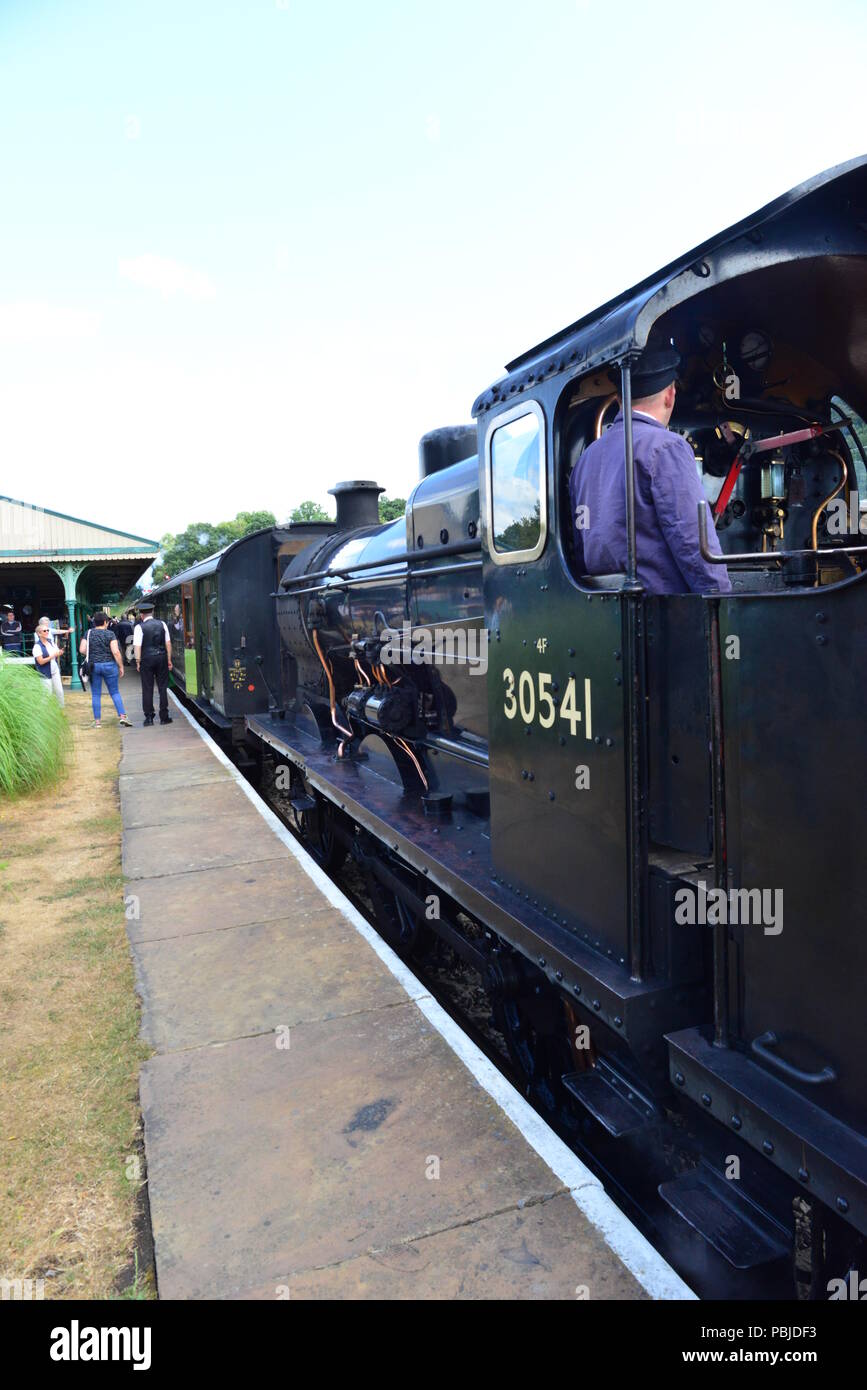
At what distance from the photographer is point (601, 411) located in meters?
2.81

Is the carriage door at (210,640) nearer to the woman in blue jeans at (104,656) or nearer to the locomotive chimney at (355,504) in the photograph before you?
the woman in blue jeans at (104,656)

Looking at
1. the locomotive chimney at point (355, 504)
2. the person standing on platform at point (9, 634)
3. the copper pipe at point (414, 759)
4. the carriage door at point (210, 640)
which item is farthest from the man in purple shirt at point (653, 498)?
the person standing on platform at point (9, 634)

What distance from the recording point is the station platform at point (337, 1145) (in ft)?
7.29

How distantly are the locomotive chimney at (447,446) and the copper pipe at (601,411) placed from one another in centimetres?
260

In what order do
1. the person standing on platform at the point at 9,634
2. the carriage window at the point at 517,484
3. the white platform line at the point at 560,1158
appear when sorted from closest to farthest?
1. the white platform line at the point at 560,1158
2. the carriage window at the point at 517,484
3. the person standing on platform at the point at 9,634

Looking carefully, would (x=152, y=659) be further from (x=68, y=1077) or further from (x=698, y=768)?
(x=698, y=768)

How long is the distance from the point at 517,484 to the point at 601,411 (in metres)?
0.40

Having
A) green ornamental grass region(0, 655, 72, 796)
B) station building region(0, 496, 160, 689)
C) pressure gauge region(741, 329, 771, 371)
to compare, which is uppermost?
station building region(0, 496, 160, 689)

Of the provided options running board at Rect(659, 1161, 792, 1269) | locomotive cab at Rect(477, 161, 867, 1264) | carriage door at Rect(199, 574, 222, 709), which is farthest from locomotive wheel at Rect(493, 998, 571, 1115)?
carriage door at Rect(199, 574, 222, 709)

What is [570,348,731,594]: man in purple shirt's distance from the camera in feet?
8.25

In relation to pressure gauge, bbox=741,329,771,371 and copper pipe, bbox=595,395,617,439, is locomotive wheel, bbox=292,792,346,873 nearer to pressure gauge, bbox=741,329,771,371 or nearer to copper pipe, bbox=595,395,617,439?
copper pipe, bbox=595,395,617,439

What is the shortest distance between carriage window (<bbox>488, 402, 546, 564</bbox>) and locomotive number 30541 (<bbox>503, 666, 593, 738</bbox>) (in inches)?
17.1
